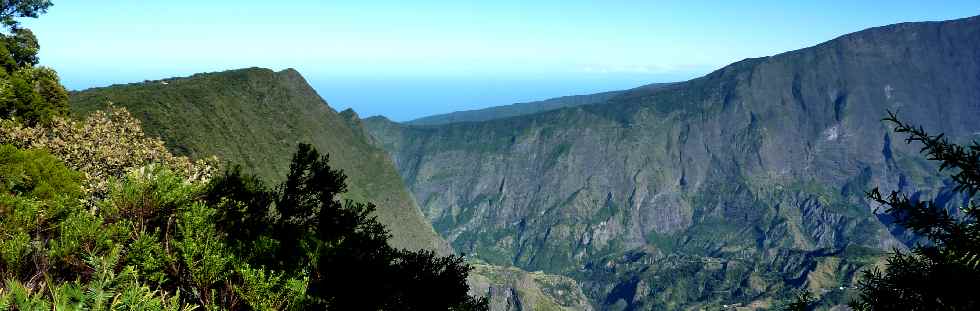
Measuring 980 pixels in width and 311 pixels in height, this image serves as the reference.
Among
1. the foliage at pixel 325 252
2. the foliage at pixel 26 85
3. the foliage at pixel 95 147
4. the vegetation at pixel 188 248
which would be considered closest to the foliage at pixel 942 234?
the vegetation at pixel 188 248

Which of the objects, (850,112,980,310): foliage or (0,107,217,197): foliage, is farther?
(0,107,217,197): foliage

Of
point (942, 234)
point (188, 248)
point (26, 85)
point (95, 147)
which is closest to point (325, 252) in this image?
point (188, 248)

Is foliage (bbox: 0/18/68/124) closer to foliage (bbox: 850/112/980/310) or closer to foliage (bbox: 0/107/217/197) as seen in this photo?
foliage (bbox: 0/107/217/197)

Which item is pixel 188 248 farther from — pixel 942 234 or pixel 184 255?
pixel 942 234

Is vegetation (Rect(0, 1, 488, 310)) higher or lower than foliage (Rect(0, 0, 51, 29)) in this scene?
lower

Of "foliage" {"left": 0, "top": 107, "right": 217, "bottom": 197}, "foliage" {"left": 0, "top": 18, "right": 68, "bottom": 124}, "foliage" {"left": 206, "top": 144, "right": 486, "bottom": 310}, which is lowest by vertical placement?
"foliage" {"left": 206, "top": 144, "right": 486, "bottom": 310}

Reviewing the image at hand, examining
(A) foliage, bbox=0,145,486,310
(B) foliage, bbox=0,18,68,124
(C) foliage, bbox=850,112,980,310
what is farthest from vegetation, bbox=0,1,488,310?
(C) foliage, bbox=850,112,980,310

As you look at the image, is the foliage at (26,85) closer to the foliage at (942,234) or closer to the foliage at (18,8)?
the foliage at (18,8)

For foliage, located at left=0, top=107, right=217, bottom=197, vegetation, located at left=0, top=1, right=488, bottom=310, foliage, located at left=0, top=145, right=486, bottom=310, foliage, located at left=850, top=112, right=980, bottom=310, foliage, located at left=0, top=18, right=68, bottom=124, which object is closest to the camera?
foliage, located at left=850, top=112, right=980, bottom=310
